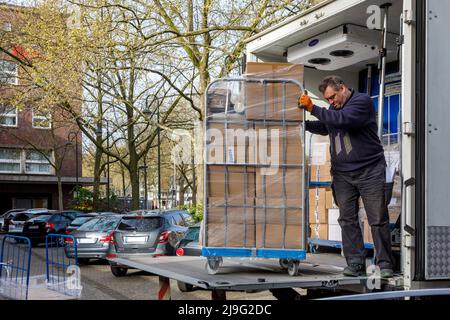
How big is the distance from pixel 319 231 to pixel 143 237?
8.05 m

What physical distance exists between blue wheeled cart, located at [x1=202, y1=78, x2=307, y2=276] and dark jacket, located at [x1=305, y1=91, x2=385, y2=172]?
0.93ft

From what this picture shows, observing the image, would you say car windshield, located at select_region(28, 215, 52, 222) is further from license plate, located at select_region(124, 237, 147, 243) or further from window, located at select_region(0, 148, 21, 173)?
window, located at select_region(0, 148, 21, 173)

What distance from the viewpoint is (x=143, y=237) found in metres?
13.6

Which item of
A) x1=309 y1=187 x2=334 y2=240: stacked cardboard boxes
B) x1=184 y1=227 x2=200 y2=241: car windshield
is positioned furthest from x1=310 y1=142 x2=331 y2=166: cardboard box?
x1=184 y1=227 x2=200 y2=241: car windshield

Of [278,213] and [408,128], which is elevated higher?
[408,128]

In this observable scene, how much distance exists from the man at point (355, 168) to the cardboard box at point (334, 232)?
3.56 ft

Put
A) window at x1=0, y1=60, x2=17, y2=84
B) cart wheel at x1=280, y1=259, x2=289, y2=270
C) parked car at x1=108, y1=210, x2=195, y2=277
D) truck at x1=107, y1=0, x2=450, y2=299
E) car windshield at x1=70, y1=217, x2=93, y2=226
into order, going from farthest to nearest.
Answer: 1. window at x1=0, y1=60, x2=17, y2=84
2. car windshield at x1=70, y1=217, x2=93, y2=226
3. parked car at x1=108, y1=210, x2=195, y2=277
4. cart wheel at x1=280, y1=259, x2=289, y2=270
5. truck at x1=107, y1=0, x2=450, y2=299

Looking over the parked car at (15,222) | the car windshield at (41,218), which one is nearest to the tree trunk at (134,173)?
the parked car at (15,222)

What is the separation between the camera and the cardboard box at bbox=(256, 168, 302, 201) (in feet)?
15.1

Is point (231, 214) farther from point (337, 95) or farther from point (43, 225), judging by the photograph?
point (43, 225)

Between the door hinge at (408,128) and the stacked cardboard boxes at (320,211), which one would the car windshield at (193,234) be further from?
the door hinge at (408,128)

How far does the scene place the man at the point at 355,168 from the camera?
4.60 metres

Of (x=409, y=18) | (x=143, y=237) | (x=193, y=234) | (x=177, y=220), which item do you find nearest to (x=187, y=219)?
(x=177, y=220)
